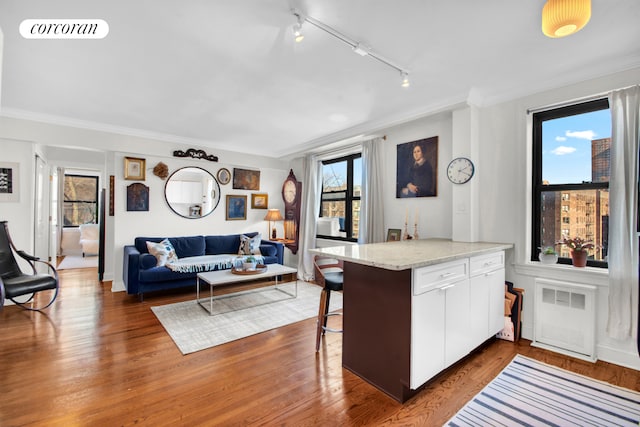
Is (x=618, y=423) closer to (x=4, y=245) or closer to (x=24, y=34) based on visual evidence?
(x=24, y=34)

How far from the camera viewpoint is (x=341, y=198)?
5172 millimetres

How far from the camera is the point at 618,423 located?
1.72 meters

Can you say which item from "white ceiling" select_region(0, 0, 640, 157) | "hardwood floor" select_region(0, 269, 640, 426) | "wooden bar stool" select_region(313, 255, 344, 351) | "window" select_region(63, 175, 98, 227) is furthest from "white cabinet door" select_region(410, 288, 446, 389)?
"window" select_region(63, 175, 98, 227)

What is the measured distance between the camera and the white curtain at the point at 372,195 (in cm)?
415

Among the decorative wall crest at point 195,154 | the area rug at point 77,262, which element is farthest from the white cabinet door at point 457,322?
the area rug at point 77,262

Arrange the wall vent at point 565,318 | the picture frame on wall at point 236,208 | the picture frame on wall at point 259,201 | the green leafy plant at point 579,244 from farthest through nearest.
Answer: the picture frame on wall at point 259,201 < the picture frame on wall at point 236,208 < the green leafy plant at point 579,244 < the wall vent at point 565,318

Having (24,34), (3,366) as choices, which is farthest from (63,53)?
(3,366)

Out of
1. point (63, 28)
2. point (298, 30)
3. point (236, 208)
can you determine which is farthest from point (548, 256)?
point (236, 208)

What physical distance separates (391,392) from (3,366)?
2.95m

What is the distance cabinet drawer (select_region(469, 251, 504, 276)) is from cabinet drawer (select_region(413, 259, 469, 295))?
12 cm

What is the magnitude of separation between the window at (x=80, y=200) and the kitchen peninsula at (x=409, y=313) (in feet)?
29.5

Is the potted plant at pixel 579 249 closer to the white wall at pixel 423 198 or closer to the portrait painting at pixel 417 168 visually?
the white wall at pixel 423 198

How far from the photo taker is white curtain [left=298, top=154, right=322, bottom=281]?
541 cm

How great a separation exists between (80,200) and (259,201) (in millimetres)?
5883
